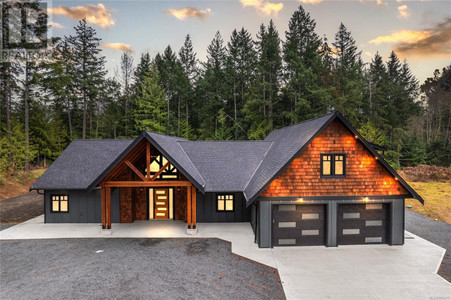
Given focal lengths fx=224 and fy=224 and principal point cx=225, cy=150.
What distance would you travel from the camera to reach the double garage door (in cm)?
1030

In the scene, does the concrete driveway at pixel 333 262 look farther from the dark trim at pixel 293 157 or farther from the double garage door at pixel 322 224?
the dark trim at pixel 293 157

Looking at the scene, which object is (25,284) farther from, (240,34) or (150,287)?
(240,34)

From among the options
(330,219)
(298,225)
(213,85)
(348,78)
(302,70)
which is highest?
(348,78)

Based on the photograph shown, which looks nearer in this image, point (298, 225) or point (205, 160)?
point (298, 225)

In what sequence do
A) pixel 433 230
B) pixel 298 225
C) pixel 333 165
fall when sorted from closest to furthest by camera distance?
pixel 333 165 → pixel 298 225 → pixel 433 230

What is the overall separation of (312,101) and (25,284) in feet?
94.1

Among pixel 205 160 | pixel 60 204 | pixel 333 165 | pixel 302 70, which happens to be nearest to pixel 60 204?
pixel 60 204

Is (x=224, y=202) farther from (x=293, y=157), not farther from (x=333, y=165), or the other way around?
(x=333, y=165)

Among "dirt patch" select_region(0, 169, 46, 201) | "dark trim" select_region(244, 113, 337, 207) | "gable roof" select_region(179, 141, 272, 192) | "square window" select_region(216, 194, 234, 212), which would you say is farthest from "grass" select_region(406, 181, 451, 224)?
"dirt patch" select_region(0, 169, 46, 201)

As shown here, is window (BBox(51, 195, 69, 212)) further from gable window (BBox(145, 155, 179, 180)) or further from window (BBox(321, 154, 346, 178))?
window (BBox(321, 154, 346, 178))

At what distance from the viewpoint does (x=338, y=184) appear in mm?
10242

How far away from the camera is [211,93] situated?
3266 centimetres

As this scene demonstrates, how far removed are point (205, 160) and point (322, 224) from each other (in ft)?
25.1

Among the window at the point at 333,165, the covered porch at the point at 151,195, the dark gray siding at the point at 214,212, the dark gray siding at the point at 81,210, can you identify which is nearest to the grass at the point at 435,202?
the window at the point at 333,165
